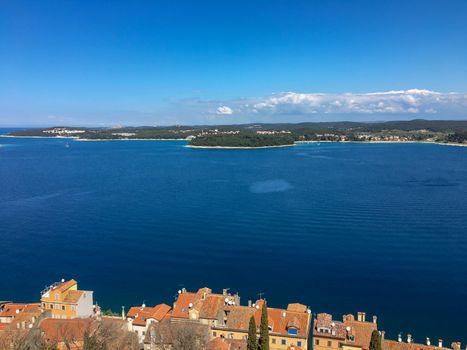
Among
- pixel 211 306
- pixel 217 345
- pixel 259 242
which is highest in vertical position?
pixel 211 306

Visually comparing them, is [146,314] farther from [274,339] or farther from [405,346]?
[405,346]

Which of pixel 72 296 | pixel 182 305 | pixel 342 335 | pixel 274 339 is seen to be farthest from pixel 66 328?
pixel 342 335

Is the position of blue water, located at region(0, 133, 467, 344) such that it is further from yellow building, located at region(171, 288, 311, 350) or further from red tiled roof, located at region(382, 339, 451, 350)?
yellow building, located at region(171, 288, 311, 350)

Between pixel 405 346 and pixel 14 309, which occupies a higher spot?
pixel 14 309

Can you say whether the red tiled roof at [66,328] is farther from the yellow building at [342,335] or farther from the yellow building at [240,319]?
the yellow building at [342,335]

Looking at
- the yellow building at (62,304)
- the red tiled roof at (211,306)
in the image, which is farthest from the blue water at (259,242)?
the red tiled roof at (211,306)

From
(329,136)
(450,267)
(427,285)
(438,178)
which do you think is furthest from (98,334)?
(329,136)
